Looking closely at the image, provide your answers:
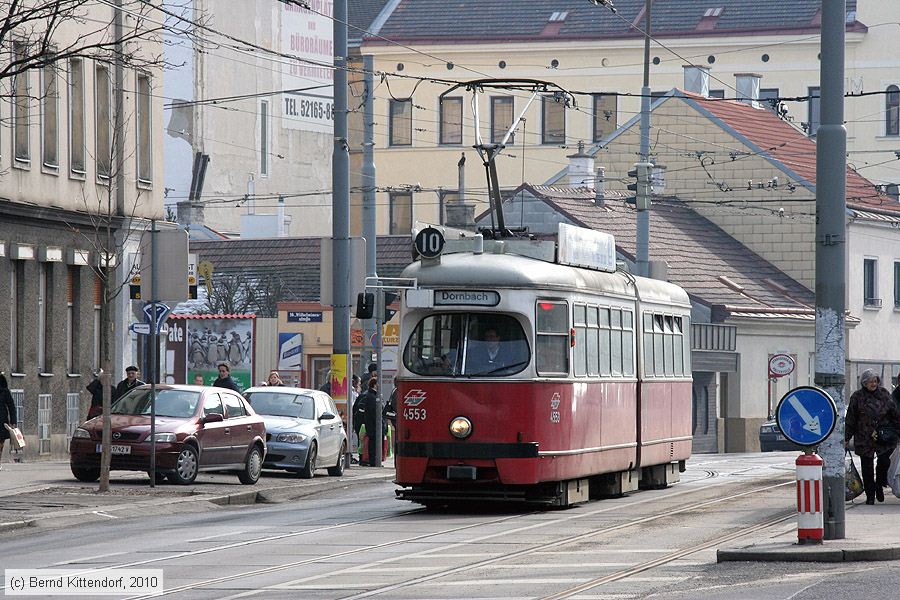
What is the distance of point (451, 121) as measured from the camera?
84.4 m

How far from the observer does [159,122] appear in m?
42.0

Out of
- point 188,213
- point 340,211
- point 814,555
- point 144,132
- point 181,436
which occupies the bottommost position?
point 814,555

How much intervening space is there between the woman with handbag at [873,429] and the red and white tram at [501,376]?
3.01m

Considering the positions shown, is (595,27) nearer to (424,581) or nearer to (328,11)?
(328,11)

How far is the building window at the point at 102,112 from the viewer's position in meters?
39.2

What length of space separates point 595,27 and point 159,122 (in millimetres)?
43169

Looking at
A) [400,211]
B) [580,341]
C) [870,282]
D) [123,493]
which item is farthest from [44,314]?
[400,211]

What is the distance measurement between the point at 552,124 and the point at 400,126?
6.74 metres

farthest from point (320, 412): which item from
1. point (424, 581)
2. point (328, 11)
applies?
point (328, 11)

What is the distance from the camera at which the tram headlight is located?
2223 cm

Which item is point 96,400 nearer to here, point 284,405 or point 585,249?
point 284,405

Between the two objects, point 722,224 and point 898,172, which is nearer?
point 722,224

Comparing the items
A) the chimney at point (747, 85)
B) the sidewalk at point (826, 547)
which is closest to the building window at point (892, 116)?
the chimney at point (747, 85)

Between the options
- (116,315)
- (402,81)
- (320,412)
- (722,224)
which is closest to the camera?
(320,412)
